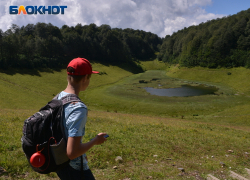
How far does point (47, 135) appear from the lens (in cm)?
346

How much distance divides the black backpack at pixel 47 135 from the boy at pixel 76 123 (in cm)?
13

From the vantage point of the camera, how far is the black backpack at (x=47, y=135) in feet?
11.2

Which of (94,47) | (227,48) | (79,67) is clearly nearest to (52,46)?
(94,47)

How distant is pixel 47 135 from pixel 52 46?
383ft

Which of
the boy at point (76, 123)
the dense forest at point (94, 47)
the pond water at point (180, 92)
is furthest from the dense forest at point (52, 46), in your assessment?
the boy at point (76, 123)

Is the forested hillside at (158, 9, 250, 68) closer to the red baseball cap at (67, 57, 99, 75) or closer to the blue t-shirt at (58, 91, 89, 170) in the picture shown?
the red baseball cap at (67, 57, 99, 75)

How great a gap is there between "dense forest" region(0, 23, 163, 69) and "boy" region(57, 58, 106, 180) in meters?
88.0

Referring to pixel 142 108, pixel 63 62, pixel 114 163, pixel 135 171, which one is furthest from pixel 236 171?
pixel 63 62

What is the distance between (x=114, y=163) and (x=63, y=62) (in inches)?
4247

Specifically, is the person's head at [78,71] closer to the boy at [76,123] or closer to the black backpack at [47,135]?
the boy at [76,123]

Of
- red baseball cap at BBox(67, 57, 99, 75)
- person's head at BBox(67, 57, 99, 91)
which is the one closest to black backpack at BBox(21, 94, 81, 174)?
person's head at BBox(67, 57, 99, 91)

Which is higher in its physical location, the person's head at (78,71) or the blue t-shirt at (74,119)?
the person's head at (78,71)

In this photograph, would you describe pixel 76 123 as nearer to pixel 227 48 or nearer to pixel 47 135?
pixel 47 135

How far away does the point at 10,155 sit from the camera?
343 inches
